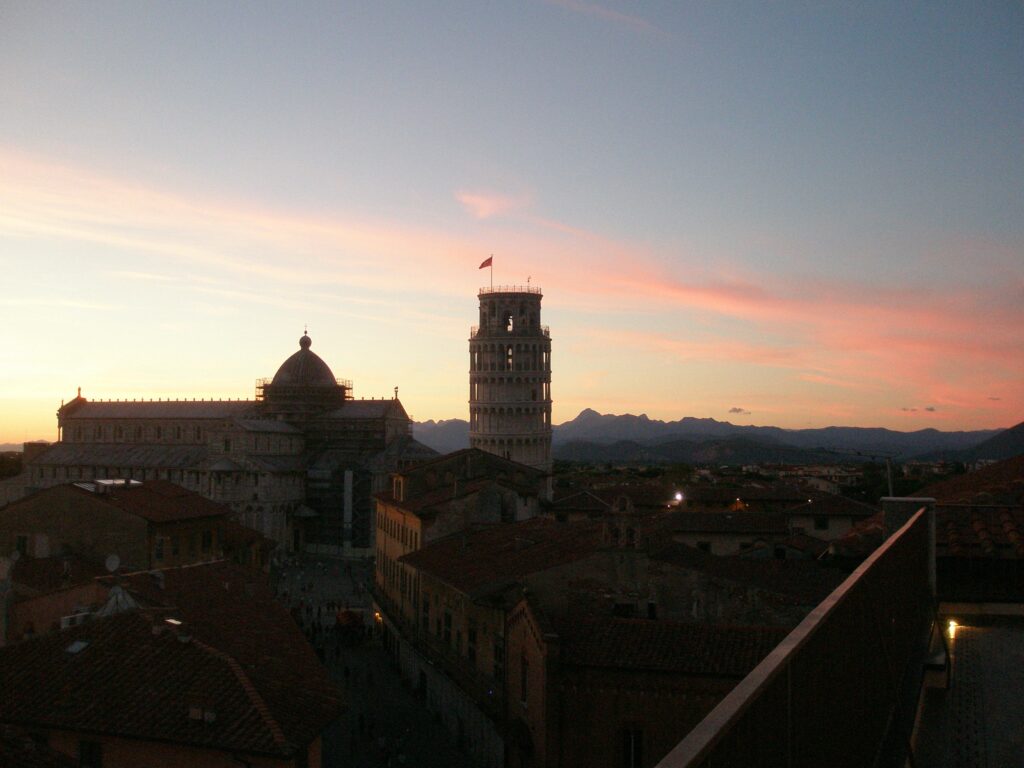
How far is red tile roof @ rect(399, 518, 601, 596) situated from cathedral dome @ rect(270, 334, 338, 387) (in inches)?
2426

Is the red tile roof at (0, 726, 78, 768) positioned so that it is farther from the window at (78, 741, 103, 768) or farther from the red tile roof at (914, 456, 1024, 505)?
the red tile roof at (914, 456, 1024, 505)

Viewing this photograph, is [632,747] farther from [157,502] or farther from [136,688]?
[157,502]

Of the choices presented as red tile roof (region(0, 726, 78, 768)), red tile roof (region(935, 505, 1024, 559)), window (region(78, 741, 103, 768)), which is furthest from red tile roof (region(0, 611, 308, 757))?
red tile roof (region(935, 505, 1024, 559))

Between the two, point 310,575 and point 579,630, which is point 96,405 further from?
point 579,630

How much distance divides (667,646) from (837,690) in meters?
16.5

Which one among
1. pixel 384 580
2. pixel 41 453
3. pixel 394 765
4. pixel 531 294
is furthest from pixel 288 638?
pixel 41 453

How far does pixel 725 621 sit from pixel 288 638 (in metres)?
10.5

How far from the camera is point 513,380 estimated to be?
97.2m

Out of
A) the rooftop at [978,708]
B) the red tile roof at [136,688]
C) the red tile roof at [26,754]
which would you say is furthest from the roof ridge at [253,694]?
the rooftop at [978,708]

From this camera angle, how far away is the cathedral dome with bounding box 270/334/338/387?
100688 millimetres

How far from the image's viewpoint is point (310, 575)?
73.3 m

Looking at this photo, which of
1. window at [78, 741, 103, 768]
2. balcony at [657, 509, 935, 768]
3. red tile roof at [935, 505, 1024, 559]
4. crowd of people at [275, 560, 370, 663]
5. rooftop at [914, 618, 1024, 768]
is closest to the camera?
balcony at [657, 509, 935, 768]

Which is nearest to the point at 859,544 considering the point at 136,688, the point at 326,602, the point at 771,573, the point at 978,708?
the point at 978,708

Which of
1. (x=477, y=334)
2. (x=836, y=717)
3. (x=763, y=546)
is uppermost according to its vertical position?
(x=477, y=334)
